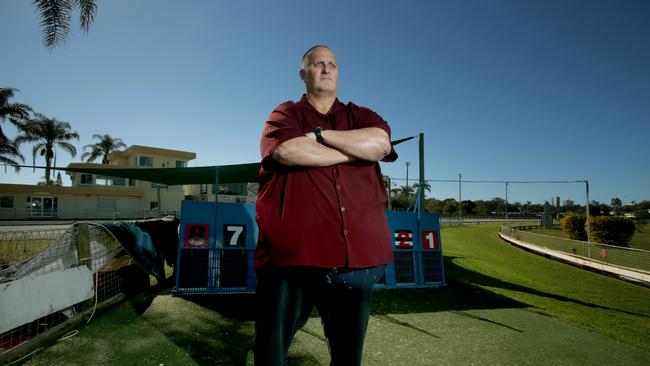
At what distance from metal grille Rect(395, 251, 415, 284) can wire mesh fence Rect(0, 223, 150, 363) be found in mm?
4114

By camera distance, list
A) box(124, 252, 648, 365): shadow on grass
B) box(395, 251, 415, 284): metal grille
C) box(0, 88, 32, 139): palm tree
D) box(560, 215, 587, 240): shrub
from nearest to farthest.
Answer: box(124, 252, 648, 365): shadow on grass
box(395, 251, 415, 284): metal grille
box(560, 215, 587, 240): shrub
box(0, 88, 32, 139): palm tree

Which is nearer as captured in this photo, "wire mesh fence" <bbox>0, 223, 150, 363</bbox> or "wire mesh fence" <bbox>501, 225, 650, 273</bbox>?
"wire mesh fence" <bbox>0, 223, 150, 363</bbox>

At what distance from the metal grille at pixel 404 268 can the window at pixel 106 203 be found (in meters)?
33.0

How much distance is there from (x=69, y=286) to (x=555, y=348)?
518cm

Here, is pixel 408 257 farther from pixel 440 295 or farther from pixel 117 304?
pixel 117 304

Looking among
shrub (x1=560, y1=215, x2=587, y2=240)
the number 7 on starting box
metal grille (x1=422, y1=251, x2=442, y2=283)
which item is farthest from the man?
shrub (x1=560, y1=215, x2=587, y2=240)

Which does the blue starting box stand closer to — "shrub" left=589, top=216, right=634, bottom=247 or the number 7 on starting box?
the number 7 on starting box

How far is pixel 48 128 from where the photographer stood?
31891mm

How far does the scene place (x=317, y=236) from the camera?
105 cm

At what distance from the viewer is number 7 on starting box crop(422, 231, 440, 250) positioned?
5398 mm

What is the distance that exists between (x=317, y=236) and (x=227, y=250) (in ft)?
13.3

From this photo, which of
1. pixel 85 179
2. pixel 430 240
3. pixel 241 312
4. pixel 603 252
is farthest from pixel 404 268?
pixel 85 179

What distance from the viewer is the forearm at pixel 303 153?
108 centimetres

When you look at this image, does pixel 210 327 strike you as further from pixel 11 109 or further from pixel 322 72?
pixel 11 109
